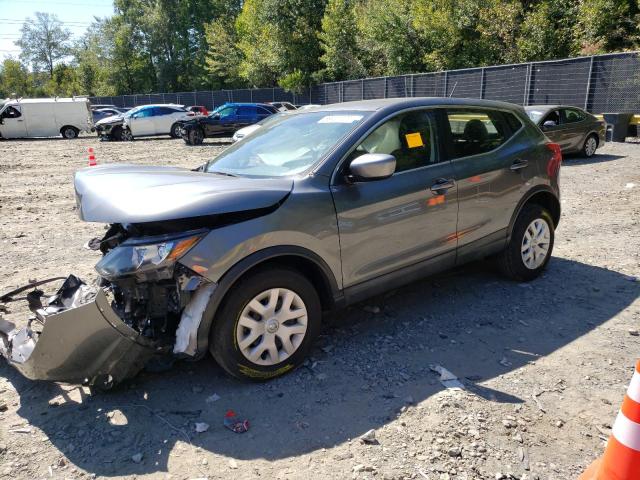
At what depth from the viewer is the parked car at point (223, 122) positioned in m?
20.4

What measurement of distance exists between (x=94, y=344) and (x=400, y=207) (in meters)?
2.22

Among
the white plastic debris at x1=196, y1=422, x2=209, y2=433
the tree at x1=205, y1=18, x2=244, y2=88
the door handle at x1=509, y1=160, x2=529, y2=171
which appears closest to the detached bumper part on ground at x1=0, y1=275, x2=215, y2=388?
the white plastic debris at x1=196, y1=422, x2=209, y2=433

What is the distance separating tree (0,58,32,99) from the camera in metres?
83.8

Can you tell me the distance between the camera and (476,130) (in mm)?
4531

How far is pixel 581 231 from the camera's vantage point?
6742mm

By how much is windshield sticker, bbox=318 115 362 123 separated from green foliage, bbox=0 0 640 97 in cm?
2225

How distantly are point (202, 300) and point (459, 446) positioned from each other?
164cm

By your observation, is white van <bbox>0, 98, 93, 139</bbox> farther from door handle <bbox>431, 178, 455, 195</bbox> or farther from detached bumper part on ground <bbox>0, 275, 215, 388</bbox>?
door handle <bbox>431, 178, 455, 195</bbox>

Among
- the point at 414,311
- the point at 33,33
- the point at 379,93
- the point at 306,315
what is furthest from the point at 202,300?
the point at 33,33

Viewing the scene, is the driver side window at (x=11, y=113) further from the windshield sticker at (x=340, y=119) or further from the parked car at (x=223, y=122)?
the windshield sticker at (x=340, y=119)

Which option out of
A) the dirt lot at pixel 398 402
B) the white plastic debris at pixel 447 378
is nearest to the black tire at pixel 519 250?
the dirt lot at pixel 398 402

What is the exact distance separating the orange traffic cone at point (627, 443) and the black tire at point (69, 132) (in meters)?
28.7

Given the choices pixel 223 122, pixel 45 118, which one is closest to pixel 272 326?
pixel 223 122

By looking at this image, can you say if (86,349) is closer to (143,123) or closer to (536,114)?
(536,114)
